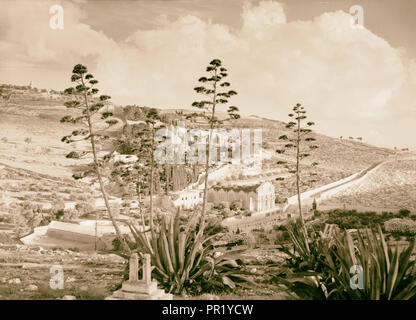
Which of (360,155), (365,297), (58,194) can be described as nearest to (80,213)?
(58,194)

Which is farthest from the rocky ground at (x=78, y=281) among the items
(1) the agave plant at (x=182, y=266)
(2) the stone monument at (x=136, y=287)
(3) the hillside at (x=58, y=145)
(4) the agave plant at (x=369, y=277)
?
(3) the hillside at (x=58, y=145)

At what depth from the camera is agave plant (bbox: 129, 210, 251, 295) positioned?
183 inches

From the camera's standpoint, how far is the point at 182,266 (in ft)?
15.3

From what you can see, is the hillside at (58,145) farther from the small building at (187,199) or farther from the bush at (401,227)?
the bush at (401,227)

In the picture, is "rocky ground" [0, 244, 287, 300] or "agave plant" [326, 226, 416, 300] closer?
"agave plant" [326, 226, 416, 300]

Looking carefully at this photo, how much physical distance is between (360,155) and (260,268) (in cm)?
4994

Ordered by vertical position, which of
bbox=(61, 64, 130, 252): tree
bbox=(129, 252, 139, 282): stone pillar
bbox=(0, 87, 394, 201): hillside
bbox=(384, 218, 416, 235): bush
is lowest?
bbox=(384, 218, 416, 235): bush

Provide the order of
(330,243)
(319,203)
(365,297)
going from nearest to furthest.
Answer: (365,297), (330,243), (319,203)

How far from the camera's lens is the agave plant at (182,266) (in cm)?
465

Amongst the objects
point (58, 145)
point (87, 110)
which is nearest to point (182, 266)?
point (87, 110)

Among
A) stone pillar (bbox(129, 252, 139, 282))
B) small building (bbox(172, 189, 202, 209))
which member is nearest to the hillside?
small building (bbox(172, 189, 202, 209))

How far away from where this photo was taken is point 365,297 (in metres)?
3.61

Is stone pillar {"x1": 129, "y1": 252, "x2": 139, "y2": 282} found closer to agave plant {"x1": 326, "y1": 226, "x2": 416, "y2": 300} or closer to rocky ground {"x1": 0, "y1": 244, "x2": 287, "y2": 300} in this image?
rocky ground {"x1": 0, "y1": 244, "x2": 287, "y2": 300}

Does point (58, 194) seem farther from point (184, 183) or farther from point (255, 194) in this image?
point (255, 194)
